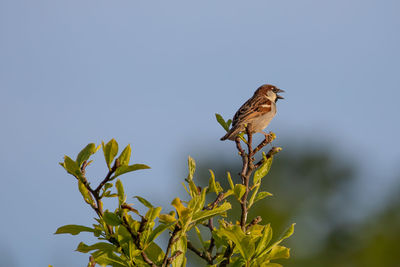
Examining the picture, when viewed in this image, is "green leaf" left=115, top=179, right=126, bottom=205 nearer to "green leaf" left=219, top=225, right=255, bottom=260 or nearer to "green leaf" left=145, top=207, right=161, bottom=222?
"green leaf" left=145, top=207, right=161, bottom=222

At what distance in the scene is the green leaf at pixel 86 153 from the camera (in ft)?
8.14

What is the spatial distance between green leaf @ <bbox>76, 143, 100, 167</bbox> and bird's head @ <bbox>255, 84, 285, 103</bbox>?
7.45m

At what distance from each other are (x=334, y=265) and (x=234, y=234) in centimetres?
3209

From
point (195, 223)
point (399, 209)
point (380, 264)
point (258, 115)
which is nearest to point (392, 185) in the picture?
point (399, 209)

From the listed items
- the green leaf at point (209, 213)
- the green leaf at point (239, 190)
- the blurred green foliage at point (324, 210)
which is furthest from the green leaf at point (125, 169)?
the blurred green foliage at point (324, 210)

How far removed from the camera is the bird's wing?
8.38 meters

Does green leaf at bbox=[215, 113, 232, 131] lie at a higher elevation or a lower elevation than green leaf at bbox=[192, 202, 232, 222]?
higher

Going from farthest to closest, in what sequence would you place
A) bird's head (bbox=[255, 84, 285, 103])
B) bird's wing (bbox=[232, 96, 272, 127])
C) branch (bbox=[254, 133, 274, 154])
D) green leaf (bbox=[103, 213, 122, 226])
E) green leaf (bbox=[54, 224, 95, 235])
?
1. bird's head (bbox=[255, 84, 285, 103])
2. bird's wing (bbox=[232, 96, 272, 127])
3. branch (bbox=[254, 133, 274, 154])
4. green leaf (bbox=[54, 224, 95, 235])
5. green leaf (bbox=[103, 213, 122, 226])

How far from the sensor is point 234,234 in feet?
8.37

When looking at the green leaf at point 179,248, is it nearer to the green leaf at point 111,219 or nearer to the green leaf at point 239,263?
the green leaf at point 239,263

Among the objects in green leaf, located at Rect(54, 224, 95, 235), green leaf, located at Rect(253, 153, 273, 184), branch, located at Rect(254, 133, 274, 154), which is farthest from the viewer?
branch, located at Rect(254, 133, 274, 154)

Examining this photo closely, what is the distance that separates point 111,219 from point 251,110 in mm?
6326

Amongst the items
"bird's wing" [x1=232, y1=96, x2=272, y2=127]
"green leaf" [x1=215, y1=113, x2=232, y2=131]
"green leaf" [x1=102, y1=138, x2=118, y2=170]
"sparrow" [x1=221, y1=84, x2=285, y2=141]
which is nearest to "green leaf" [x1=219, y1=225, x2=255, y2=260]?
"green leaf" [x1=102, y1=138, x2=118, y2=170]

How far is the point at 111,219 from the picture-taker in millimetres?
2432
